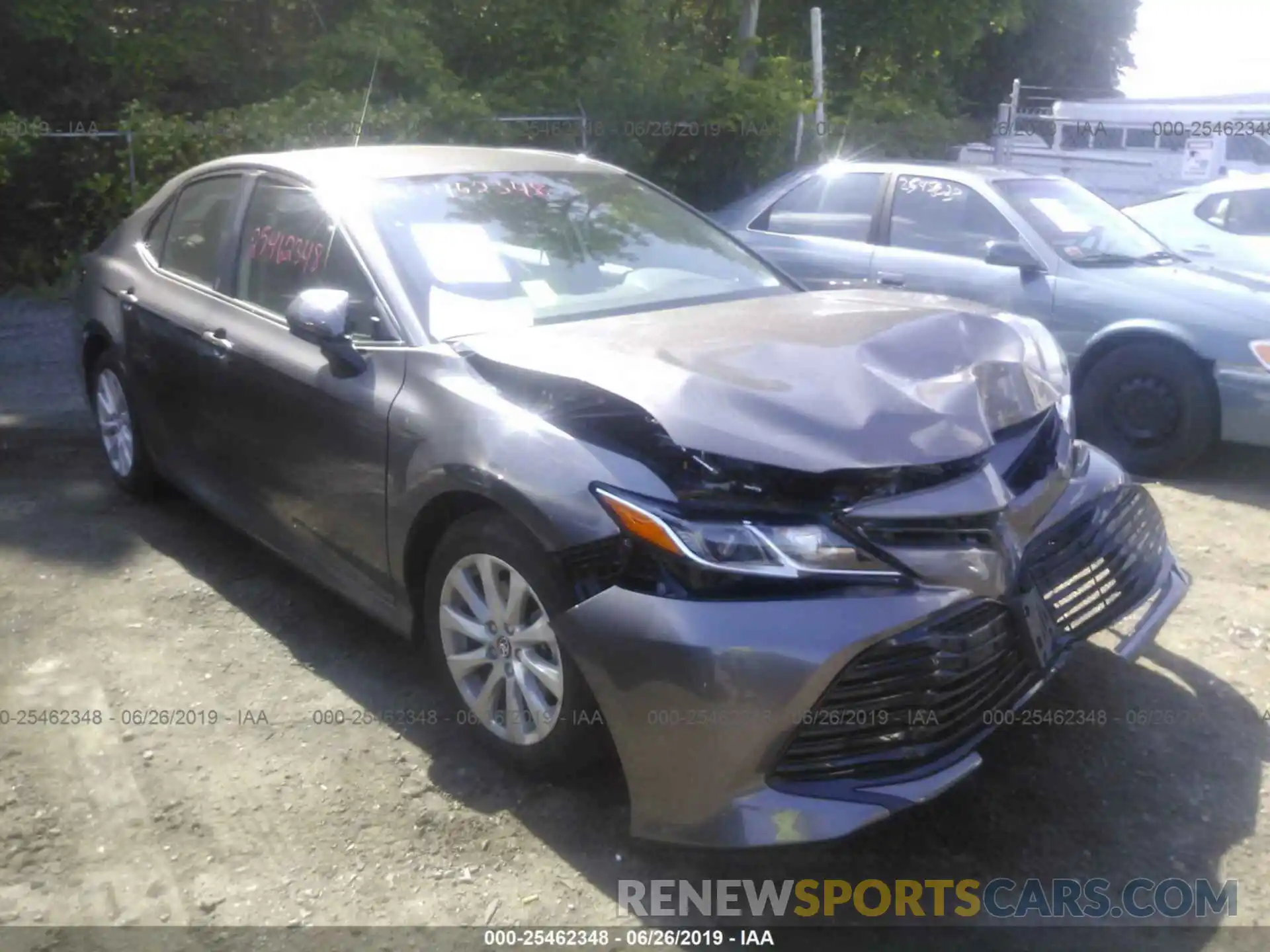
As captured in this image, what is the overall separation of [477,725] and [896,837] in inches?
45.8

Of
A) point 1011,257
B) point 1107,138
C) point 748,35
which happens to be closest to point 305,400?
point 1011,257

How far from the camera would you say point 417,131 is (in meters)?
10.6

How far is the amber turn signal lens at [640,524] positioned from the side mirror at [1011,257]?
4.24 metres

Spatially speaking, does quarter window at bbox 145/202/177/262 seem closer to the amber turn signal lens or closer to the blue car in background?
the blue car in background

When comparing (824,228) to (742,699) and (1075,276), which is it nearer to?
(1075,276)

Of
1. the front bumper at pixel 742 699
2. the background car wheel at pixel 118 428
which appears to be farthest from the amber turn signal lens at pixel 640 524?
the background car wheel at pixel 118 428

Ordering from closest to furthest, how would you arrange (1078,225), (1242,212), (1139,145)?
(1078,225) → (1242,212) → (1139,145)

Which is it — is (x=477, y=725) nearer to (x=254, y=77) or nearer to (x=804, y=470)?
(x=804, y=470)

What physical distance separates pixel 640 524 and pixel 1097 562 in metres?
1.29

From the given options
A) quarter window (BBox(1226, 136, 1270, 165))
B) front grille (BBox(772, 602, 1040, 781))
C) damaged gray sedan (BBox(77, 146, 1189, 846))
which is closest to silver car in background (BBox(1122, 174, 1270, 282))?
quarter window (BBox(1226, 136, 1270, 165))

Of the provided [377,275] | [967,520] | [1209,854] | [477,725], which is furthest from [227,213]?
[1209,854]

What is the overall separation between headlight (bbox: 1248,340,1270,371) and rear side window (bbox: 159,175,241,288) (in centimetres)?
454

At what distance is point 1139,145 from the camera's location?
58.2 feet

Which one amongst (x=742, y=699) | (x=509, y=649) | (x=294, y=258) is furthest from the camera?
(x=294, y=258)
